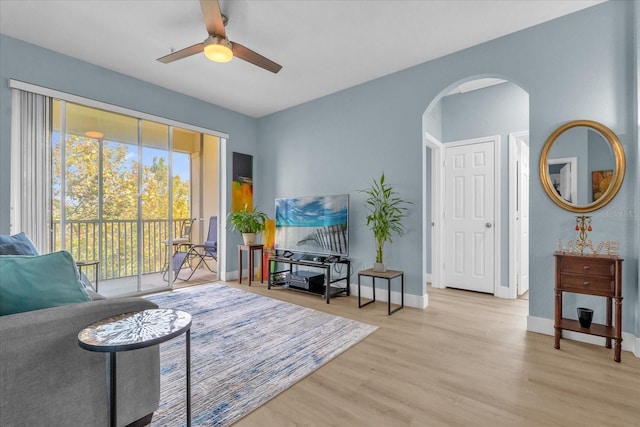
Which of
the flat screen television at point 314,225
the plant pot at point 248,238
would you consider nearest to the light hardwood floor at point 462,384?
the flat screen television at point 314,225

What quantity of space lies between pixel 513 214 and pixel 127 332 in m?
4.16

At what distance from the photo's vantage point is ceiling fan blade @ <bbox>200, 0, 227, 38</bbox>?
200cm

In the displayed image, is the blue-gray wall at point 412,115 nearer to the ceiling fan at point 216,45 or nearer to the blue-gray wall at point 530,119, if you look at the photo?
the blue-gray wall at point 530,119

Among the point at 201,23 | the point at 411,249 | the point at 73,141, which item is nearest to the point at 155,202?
the point at 73,141

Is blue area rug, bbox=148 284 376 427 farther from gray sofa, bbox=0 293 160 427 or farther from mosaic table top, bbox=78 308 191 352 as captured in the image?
mosaic table top, bbox=78 308 191 352

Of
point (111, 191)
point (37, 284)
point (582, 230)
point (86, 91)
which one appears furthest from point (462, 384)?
point (86, 91)

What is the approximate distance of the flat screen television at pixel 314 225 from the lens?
3.76 m

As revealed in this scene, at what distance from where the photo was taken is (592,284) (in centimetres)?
221

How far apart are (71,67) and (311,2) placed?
2.80 meters

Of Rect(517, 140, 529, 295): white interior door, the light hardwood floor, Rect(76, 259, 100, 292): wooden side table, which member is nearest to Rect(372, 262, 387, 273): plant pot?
the light hardwood floor

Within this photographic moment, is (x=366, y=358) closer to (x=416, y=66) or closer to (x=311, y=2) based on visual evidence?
(x=311, y=2)

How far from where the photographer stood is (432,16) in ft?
8.30

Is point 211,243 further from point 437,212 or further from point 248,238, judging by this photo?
point 437,212

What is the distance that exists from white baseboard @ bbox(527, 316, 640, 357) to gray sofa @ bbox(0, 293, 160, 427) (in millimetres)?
3018
